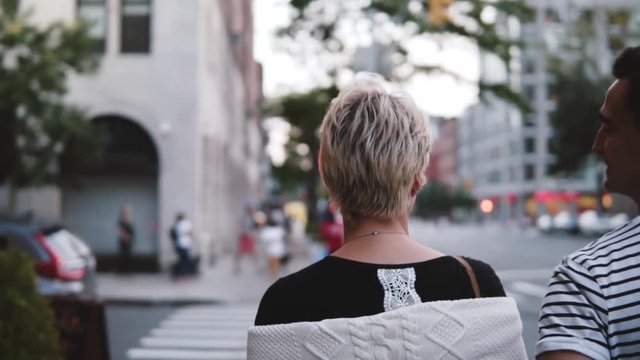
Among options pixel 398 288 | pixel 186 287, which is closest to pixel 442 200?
pixel 186 287

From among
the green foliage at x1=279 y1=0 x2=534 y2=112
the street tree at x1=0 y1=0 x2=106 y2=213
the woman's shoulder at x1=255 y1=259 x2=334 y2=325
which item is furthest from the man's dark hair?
the street tree at x1=0 y1=0 x2=106 y2=213

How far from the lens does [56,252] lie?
10297mm

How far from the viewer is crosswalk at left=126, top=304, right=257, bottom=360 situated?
9609mm

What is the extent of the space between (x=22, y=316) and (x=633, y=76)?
4.00 metres

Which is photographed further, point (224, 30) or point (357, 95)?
point (224, 30)

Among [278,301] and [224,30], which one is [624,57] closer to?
[278,301]

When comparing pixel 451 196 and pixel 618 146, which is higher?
pixel 618 146

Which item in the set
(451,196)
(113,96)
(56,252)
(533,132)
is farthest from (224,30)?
(451,196)

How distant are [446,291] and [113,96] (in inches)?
800

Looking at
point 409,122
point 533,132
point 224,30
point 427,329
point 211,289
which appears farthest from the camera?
point 533,132

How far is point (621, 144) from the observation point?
187 cm

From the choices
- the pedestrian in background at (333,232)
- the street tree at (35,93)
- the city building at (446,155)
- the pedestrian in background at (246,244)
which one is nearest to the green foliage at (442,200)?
the city building at (446,155)

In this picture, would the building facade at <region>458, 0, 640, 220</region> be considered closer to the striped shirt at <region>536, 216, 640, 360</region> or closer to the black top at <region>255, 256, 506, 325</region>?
the black top at <region>255, 256, 506, 325</region>

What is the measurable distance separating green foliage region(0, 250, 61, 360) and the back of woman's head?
9.94ft
